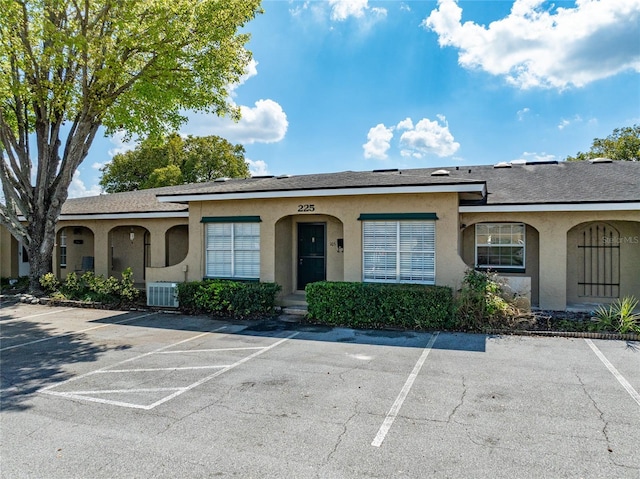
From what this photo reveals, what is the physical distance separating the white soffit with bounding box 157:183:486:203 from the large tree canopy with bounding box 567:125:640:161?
24.9 meters

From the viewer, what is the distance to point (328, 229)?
12.9 metres

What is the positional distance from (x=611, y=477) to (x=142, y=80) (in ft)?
47.9

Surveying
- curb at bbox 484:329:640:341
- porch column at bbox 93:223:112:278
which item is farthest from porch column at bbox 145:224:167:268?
curb at bbox 484:329:640:341

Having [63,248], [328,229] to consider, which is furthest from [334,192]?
[63,248]

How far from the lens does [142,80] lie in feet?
42.5

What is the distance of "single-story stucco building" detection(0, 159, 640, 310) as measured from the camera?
10.6 meters

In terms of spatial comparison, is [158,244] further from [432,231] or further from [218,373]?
[432,231]

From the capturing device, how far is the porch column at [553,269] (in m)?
11.0

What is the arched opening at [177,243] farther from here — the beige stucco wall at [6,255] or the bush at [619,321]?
the bush at [619,321]

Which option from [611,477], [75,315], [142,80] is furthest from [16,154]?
[611,477]

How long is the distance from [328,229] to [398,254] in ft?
9.12

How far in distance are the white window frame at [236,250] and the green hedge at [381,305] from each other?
2693 mm

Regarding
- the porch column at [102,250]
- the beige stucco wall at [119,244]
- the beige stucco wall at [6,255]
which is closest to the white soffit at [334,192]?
the beige stucco wall at [119,244]

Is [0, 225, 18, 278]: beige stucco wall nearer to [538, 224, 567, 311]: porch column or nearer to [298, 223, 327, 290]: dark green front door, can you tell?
[298, 223, 327, 290]: dark green front door
